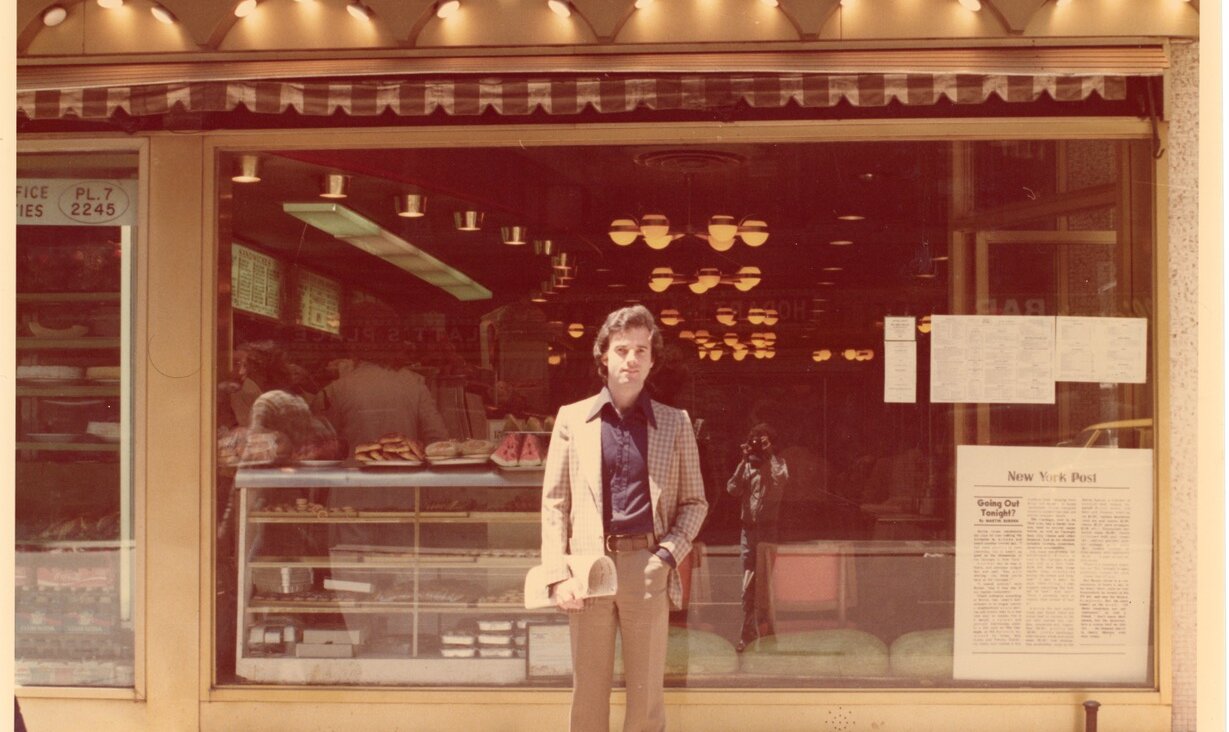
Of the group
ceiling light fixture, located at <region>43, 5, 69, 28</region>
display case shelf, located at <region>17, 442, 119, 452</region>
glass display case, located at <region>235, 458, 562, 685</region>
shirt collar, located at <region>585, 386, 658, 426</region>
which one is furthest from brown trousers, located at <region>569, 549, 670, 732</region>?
ceiling light fixture, located at <region>43, 5, 69, 28</region>

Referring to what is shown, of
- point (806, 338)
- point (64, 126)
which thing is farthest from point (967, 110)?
point (64, 126)

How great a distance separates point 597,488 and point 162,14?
9.94 feet

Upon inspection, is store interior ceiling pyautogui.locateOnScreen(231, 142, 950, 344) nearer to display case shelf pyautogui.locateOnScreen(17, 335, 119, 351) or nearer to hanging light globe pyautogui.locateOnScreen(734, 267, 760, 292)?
hanging light globe pyautogui.locateOnScreen(734, 267, 760, 292)

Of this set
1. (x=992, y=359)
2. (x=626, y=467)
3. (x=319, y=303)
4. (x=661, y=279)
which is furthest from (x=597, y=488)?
(x=992, y=359)

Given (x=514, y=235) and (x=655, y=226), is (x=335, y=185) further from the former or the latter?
(x=655, y=226)

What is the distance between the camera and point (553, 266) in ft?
20.3

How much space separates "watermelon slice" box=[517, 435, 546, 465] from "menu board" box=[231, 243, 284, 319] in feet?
4.65

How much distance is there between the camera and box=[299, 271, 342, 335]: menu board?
607cm

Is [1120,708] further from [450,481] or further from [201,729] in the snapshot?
[201,729]

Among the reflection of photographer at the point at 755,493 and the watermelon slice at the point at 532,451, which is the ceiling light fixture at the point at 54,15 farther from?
the reflection of photographer at the point at 755,493

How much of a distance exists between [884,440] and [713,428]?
0.86m

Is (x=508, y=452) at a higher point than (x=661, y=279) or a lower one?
lower

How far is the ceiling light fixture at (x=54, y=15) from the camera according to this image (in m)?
5.61

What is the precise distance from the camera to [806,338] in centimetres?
609
